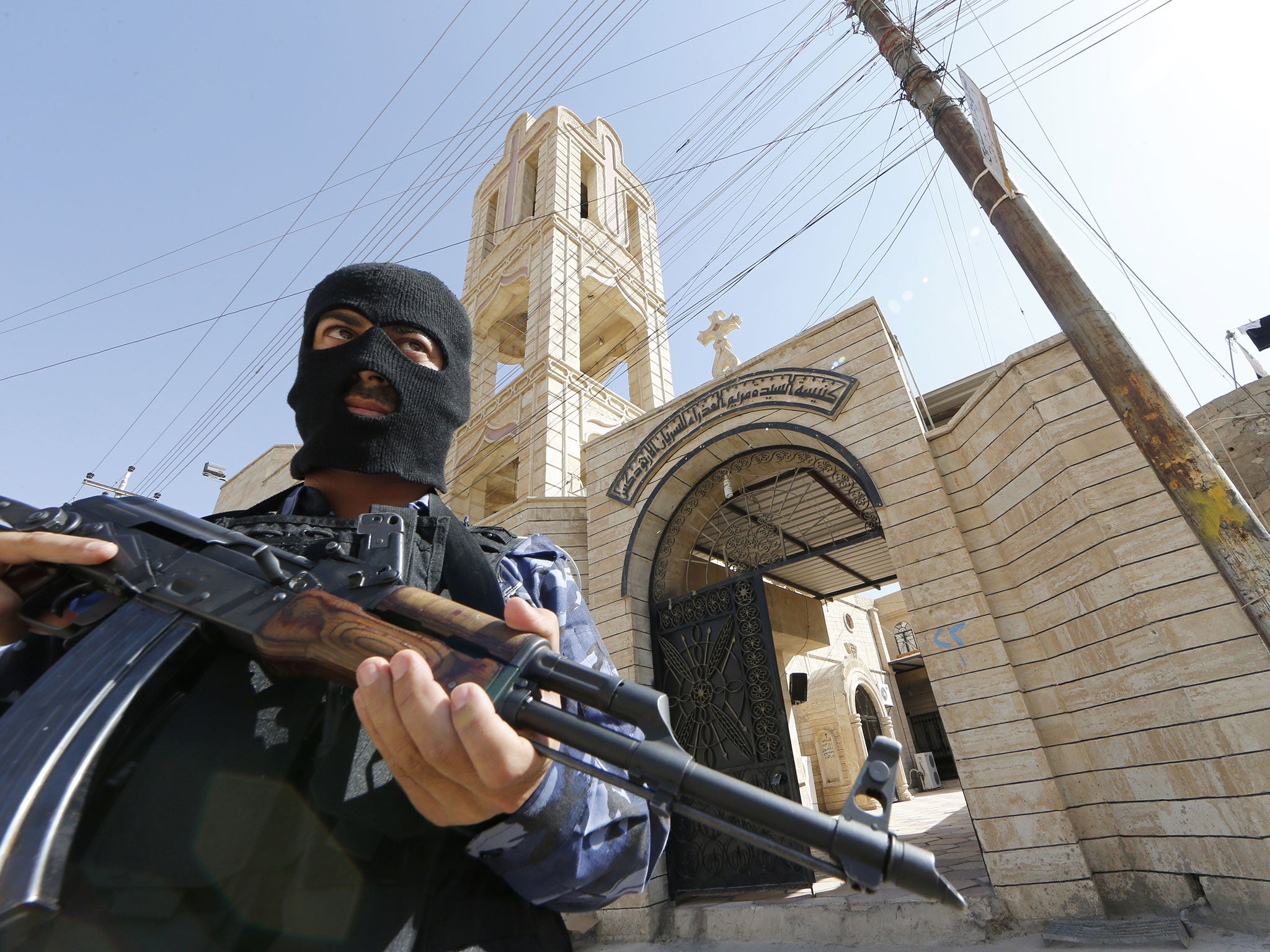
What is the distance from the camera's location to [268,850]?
109 cm

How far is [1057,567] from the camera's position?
4.87 meters

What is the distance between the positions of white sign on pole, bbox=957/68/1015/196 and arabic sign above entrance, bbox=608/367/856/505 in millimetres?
2261

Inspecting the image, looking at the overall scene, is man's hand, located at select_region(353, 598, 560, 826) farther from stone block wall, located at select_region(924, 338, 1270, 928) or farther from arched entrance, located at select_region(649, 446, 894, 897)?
arched entrance, located at select_region(649, 446, 894, 897)

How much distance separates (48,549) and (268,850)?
906 millimetres

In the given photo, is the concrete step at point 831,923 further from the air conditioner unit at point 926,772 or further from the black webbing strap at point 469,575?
the air conditioner unit at point 926,772

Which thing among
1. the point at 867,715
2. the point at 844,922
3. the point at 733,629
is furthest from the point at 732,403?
the point at 867,715

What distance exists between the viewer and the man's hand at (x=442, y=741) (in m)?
0.91

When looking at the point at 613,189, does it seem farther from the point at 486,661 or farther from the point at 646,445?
the point at 486,661

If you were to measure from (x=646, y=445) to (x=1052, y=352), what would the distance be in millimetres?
4497

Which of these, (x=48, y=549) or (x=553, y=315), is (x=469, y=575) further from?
(x=553, y=315)

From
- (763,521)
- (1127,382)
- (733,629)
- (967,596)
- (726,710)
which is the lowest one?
(726,710)

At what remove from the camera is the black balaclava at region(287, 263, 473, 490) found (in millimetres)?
1657

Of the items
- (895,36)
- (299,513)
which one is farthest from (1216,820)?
(895,36)

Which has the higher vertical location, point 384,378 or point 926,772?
point 384,378
